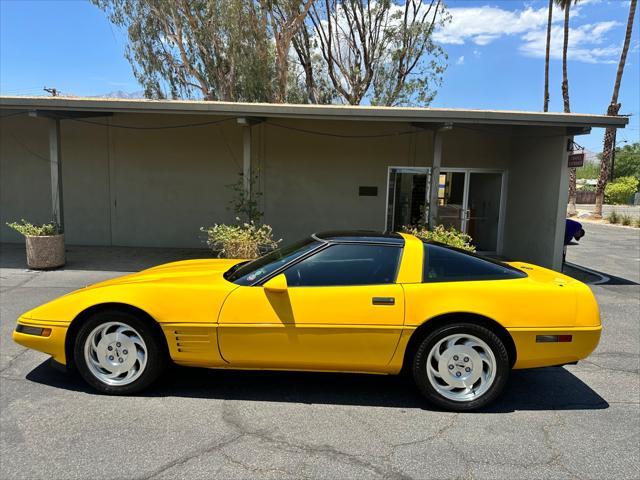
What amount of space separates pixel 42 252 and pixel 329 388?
7.19m

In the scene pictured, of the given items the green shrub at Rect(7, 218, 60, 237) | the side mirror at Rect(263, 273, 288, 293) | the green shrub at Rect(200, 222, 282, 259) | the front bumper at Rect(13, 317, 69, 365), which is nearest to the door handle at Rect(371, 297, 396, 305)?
the side mirror at Rect(263, 273, 288, 293)

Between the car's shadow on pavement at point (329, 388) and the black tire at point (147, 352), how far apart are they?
0.46 feet

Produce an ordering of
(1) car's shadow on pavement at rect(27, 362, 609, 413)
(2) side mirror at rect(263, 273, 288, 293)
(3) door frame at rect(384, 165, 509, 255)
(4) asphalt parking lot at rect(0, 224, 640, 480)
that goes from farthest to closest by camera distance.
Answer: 1. (3) door frame at rect(384, 165, 509, 255)
2. (1) car's shadow on pavement at rect(27, 362, 609, 413)
3. (2) side mirror at rect(263, 273, 288, 293)
4. (4) asphalt parking lot at rect(0, 224, 640, 480)

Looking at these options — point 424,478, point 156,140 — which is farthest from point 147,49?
point 424,478

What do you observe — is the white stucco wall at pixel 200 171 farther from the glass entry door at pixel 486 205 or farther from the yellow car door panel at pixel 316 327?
the yellow car door panel at pixel 316 327

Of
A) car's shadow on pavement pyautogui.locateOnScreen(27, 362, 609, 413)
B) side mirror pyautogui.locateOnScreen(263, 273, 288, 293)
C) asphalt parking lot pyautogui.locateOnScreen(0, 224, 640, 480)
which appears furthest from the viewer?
car's shadow on pavement pyautogui.locateOnScreen(27, 362, 609, 413)

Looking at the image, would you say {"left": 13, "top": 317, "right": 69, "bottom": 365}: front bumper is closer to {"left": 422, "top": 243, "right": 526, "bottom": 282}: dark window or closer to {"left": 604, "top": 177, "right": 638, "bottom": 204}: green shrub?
{"left": 422, "top": 243, "right": 526, "bottom": 282}: dark window

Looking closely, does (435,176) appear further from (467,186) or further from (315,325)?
(315,325)

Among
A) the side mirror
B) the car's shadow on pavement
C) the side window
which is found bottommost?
the car's shadow on pavement

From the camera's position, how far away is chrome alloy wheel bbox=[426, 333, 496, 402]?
3.53 metres

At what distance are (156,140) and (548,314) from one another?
10543 millimetres

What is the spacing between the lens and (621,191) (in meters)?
47.1

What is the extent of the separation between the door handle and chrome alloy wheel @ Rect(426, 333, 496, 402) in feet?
1.52

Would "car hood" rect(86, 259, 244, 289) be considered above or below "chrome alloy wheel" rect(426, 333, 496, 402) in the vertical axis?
above
